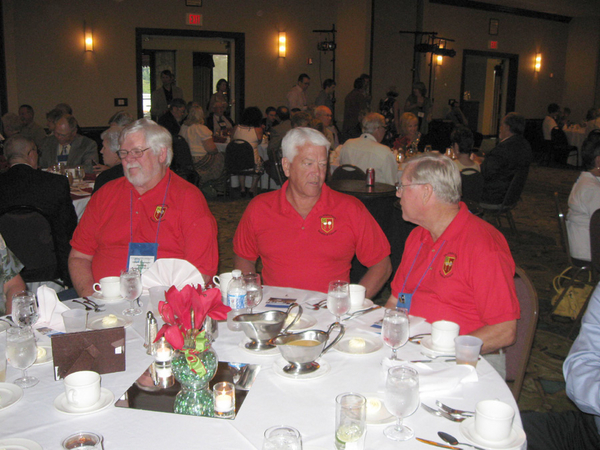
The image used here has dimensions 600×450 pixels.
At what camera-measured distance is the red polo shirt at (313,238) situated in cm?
280

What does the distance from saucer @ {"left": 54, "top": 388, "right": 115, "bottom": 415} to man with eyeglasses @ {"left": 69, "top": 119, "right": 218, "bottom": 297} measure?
4.33ft

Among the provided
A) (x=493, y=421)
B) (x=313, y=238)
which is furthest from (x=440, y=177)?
(x=493, y=421)

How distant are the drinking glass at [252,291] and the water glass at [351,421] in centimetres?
83

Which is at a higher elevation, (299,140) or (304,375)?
(299,140)

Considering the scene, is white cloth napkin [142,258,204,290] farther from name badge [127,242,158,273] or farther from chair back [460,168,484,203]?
chair back [460,168,484,203]

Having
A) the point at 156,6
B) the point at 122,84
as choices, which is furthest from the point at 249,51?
the point at 122,84

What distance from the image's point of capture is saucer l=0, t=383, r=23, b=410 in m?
1.40

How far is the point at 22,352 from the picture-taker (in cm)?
149

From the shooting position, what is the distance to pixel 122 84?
10.2 metres

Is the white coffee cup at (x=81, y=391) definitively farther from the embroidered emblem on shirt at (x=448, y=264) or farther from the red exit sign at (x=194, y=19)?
the red exit sign at (x=194, y=19)

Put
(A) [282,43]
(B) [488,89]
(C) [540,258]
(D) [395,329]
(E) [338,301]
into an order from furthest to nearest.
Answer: (B) [488,89], (A) [282,43], (C) [540,258], (E) [338,301], (D) [395,329]

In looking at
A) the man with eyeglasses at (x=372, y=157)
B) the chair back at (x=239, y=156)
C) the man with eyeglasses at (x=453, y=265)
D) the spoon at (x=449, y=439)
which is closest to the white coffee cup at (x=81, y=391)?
the spoon at (x=449, y=439)

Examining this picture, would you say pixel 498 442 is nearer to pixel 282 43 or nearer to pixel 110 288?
pixel 110 288

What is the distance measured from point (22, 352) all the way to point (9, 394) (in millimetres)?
112
